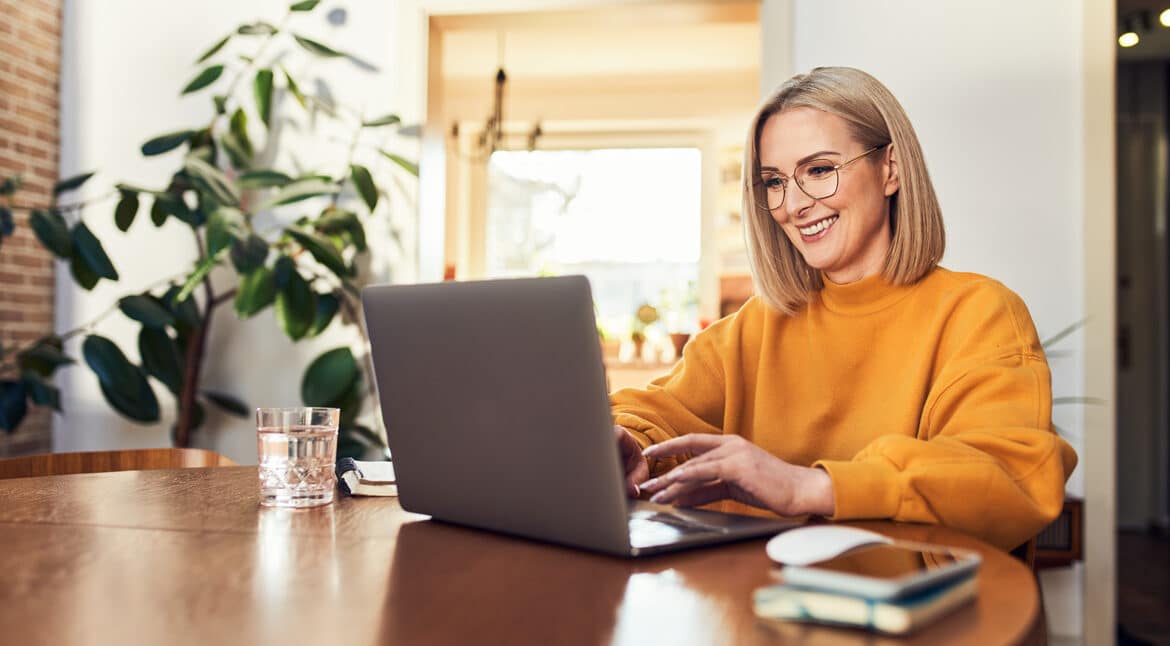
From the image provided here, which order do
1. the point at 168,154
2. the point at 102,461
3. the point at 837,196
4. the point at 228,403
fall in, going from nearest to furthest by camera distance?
the point at 837,196 → the point at 102,461 → the point at 228,403 → the point at 168,154

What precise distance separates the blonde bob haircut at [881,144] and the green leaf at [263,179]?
2.11 meters

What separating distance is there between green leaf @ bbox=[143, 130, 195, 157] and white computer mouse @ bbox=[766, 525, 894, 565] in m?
3.12

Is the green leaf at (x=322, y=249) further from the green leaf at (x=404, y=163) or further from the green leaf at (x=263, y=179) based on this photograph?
the green leaf at (x=404, y=163)

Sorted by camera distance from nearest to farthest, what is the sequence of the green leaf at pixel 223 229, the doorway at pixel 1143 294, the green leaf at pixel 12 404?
the green leaf at pixel 223 229 → the green leaf at pixel 12 404 → the doorway at pixel 1143 294

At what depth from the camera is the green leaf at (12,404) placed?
11.1ft

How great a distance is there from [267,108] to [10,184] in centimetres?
92

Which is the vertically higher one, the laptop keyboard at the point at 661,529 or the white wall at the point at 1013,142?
the white wall at the point at 1013,142

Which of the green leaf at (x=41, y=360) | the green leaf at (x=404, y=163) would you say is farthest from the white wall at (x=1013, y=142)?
the green leaf at (x=41, y=360)

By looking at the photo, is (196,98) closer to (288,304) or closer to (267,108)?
(267,108)

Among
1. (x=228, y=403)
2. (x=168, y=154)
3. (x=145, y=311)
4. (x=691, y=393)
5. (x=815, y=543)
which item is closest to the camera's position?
(x=815, y=543)

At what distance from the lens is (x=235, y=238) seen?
127 inches

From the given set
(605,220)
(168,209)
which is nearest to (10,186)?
(168,209)

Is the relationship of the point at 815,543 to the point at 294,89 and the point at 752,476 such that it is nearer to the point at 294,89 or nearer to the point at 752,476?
the point at 752,476

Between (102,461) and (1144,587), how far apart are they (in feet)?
13.9
